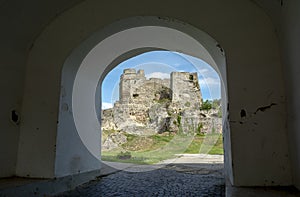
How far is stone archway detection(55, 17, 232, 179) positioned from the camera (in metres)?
1.93

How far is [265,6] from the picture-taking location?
5.37 ft

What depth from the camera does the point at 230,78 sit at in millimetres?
1634

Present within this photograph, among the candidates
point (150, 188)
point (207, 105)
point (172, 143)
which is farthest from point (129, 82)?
point (150, 188)

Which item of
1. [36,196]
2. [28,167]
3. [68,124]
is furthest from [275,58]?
[28,167]

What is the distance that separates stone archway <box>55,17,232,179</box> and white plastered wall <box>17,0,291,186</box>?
0.23 ft

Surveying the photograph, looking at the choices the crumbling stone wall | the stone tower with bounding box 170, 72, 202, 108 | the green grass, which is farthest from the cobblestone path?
the stone tower with bounding box 170, 72, 202, 108

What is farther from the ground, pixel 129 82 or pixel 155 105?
pixel 129 82

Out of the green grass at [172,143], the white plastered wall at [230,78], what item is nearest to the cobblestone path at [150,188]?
the white plastered wall at [230,78]

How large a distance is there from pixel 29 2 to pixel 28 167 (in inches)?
48.3

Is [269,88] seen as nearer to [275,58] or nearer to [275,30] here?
[275,58]

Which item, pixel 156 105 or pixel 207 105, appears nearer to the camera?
pixel 207 105

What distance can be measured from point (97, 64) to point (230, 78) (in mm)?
1481

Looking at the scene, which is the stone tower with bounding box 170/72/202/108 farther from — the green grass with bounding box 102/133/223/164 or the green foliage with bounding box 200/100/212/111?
the green grass with bounding box 102/133/223/164

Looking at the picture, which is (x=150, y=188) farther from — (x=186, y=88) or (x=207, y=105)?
(x=186, y=88)
